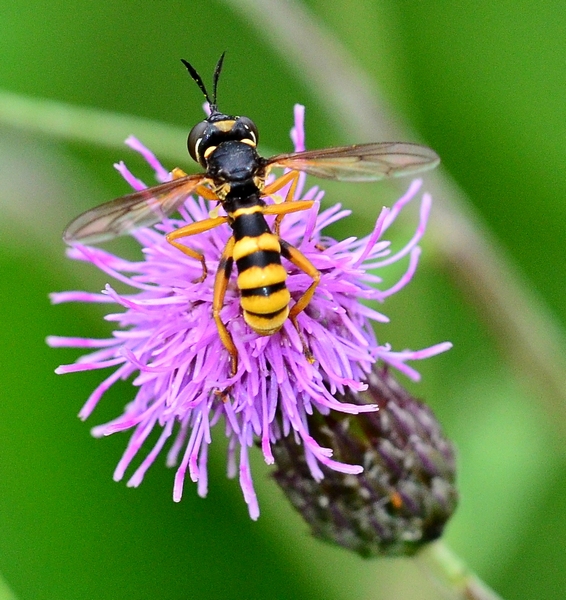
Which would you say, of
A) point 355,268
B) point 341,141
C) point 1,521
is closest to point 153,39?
point 341,141

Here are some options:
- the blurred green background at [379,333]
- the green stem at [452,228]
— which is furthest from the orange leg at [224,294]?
the green stem at [452,228]

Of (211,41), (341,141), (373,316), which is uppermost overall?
(211,41)

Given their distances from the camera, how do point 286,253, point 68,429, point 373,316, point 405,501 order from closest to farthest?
1. point 286,253
2. point 373,316
3. point 405,501
4. point 68,429

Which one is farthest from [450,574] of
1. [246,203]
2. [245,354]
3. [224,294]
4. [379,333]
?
[379,333]

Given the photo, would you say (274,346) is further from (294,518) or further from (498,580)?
(498,580)

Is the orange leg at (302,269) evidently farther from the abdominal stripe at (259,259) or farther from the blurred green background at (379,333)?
the blurred green background at (379,333)
